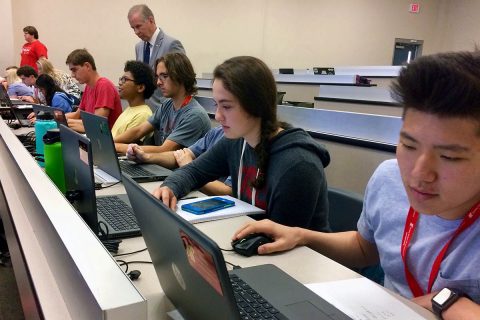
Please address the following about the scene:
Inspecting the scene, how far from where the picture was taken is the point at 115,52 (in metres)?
6.95

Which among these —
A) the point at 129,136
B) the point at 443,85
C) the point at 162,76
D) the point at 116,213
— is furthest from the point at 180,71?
the point at 443,85

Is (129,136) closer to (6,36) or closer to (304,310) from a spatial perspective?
(304,310)

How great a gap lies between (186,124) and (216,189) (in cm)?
70

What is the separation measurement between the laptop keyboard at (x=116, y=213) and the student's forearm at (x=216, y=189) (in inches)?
19.6

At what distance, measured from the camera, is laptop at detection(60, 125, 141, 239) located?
3.22 ft

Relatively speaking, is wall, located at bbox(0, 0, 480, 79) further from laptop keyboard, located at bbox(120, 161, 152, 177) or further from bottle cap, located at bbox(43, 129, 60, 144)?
bottle cap, located at bbox(43, 129, 60, 144)

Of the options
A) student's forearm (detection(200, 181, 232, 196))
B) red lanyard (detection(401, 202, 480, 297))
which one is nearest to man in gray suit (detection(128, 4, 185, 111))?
student's forearm (detection(200, 181, 232, 196))

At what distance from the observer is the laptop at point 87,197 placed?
38.7 inches

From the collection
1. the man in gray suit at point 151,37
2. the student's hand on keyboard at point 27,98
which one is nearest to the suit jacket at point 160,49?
the man in gray suit at point 151,37

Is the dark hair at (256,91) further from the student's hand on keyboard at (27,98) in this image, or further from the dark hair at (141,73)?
the student's hand on keyboard at (27,98)

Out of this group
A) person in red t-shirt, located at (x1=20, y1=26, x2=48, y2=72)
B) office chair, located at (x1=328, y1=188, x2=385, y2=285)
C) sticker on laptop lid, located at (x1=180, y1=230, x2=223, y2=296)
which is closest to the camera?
sticker on laptop lid, located at (x1=180, y1=230, x2=223, y2=296)

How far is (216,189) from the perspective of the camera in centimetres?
182

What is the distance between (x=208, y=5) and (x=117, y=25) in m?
1.74

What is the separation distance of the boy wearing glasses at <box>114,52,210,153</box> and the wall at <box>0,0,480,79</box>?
479cm
